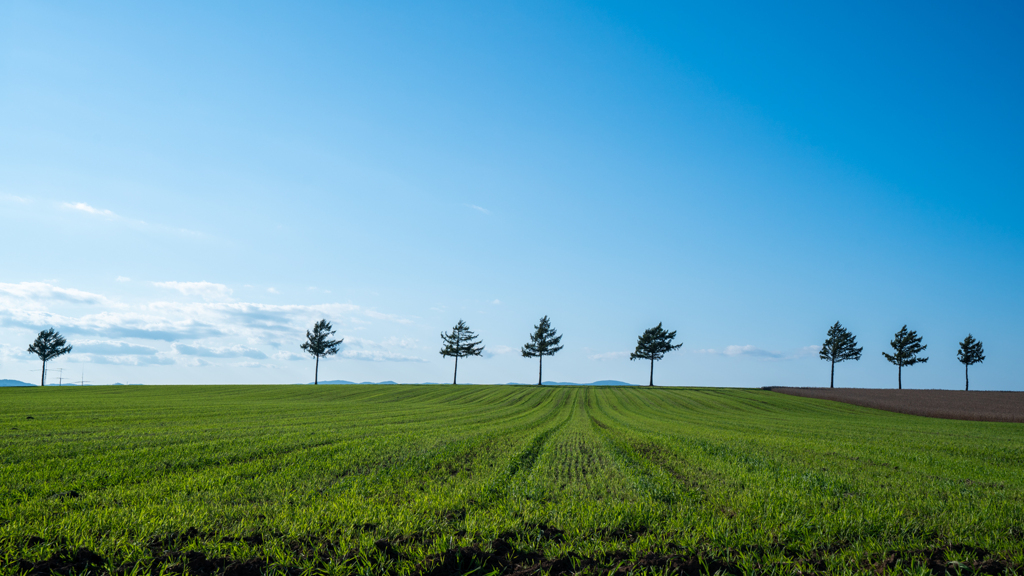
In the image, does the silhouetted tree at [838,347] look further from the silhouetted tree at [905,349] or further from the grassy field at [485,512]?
the grassy field at [485,512]

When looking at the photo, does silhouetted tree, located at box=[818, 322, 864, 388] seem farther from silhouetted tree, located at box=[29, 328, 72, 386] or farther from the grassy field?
silhouetted tree, located at box=[29, 328, 72, 386]

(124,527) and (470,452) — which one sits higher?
(124,527)

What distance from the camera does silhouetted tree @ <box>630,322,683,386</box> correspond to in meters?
83.2

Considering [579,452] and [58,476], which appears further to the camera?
[579,452]

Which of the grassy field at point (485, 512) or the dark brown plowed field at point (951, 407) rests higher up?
the grassy field at point (485, 512)

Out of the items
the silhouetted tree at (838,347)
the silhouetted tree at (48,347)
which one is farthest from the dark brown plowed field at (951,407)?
the silhouetted tree at (48,347)

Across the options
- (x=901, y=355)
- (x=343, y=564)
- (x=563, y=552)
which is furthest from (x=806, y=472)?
(x=901, y=355)

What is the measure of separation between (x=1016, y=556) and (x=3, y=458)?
52.4 ft

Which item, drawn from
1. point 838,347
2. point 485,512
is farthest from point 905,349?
point 485,512

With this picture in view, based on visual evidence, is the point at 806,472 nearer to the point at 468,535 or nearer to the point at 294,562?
the point at 468,535

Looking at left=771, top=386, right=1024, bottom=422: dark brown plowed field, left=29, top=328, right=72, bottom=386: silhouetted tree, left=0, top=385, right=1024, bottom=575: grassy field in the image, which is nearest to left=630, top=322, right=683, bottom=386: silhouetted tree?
left=771, top=386, right=1024, bottom=422: dark brown plowed field

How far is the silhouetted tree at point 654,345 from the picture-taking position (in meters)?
83.2

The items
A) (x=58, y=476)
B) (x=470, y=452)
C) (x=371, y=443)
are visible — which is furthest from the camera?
(x=371, y=443)

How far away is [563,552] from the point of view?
4.40 meters
